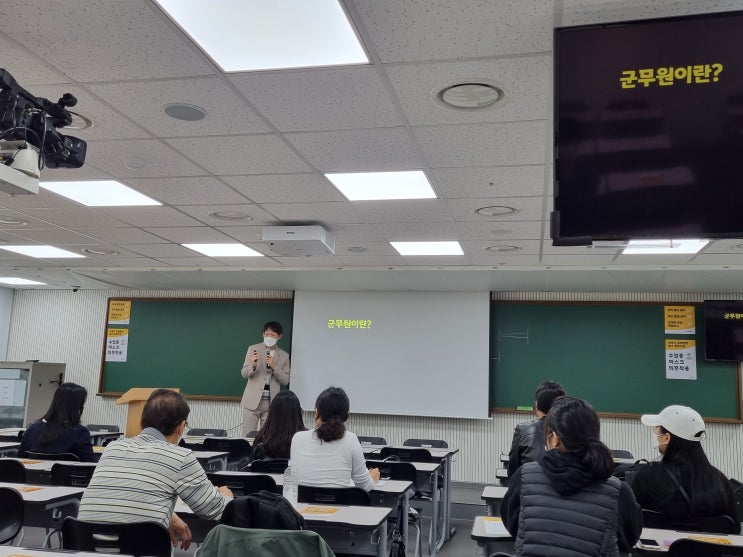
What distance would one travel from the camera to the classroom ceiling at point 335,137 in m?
2.48

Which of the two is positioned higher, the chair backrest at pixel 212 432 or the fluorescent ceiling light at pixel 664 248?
the fluorescent ceiling light at pixel 664 248

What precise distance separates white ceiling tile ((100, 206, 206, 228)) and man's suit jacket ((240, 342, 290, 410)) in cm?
288

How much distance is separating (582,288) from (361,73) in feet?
18.5

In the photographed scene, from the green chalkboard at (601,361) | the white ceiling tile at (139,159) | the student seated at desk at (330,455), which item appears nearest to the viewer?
the student seated at desk at (330,455)

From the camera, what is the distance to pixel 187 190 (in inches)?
184

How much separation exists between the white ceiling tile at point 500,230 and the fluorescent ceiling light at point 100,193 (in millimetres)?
2591

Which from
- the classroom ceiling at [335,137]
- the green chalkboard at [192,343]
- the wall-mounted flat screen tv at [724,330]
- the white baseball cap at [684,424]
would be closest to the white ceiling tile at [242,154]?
the classroom ceiling at [335,137]

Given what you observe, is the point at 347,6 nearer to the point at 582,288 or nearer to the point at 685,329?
the point at 582,288

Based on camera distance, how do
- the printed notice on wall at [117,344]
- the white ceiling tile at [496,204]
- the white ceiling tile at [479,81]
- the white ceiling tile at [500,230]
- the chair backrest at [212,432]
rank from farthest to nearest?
the printed notice on wall at [117,344]
the chair backrest at [212,432]
the white ceiling tile at [500,230]
the white ceiling tile at [496,204]
the white ceiling tile at [479,81]

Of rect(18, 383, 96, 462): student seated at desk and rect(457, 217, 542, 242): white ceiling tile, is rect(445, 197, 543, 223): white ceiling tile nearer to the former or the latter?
rect(457, 217, 542, 242): white ceiling tile

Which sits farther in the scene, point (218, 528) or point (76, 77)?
point (76, 77)

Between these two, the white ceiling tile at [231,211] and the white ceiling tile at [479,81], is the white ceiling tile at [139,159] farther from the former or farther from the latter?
the white ceiling tile at [479,81]

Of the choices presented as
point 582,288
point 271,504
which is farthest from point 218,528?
point 582,288

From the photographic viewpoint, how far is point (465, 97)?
304cm
